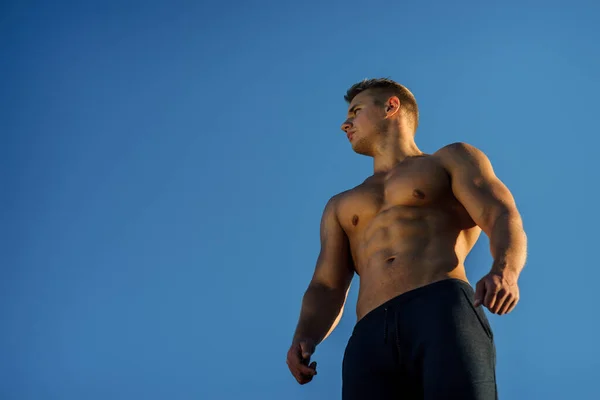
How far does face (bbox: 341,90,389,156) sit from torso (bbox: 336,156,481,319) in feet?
1.44

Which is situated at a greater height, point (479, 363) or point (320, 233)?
point (320, 233)

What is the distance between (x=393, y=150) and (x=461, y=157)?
0.83 meters

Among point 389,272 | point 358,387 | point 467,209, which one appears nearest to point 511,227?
point 467,209

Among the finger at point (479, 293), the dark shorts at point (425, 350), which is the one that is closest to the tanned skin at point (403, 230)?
the finger at point (479, 293)

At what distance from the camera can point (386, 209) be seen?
5.63 m

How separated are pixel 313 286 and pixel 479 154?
1.53m

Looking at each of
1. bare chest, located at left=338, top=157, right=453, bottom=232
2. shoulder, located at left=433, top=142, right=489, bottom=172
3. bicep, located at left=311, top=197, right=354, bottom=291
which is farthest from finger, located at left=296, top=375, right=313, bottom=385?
shoulder, located at left=433, top=142, right=489, bottom=172

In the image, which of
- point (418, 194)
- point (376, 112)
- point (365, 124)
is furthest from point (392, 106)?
point (418, 194)

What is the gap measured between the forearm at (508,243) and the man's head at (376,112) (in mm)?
1657

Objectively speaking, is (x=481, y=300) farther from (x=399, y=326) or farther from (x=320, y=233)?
(x=320, y=233)

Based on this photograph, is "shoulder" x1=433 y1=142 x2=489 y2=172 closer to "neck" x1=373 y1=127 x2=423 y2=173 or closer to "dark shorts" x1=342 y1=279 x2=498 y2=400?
"neck" x1=373 y1=127 x2=423 y2=173

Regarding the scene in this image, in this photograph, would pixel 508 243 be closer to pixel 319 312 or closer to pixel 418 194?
pixel 418 194

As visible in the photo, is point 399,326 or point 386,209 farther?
point 386,209

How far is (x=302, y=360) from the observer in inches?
206
